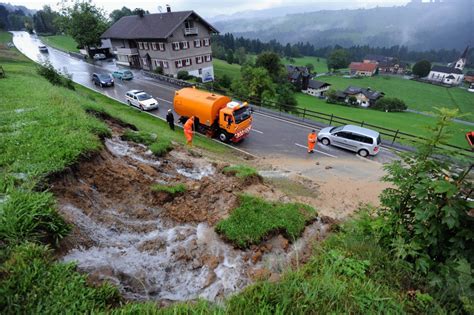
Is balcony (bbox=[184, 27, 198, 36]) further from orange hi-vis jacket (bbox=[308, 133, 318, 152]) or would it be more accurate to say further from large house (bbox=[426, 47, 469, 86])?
large house (bbox=[426, 47, 469, 86])

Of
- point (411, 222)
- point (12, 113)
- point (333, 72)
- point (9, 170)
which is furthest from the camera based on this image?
point (333, 72)

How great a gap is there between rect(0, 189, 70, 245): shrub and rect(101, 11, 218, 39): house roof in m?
36.2

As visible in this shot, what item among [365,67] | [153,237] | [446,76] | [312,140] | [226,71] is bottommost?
[446,76]

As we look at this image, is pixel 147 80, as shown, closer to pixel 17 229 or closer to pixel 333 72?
pixel 17 229

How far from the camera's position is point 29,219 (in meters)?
4.12

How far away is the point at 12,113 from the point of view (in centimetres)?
895

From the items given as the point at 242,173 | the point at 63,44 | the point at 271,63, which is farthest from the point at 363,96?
the point at 63,44

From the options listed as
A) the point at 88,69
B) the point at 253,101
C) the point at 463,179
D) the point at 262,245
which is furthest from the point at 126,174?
the point at 88,69

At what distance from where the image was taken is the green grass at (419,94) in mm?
68188

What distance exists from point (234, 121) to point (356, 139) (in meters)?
8.34

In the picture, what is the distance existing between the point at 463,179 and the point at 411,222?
44.3 inches

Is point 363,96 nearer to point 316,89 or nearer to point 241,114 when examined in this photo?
point 316,89

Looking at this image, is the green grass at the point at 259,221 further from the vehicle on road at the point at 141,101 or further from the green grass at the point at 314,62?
the green grass at the point at 314,62

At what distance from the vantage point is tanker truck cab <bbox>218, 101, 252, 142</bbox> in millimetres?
15586
